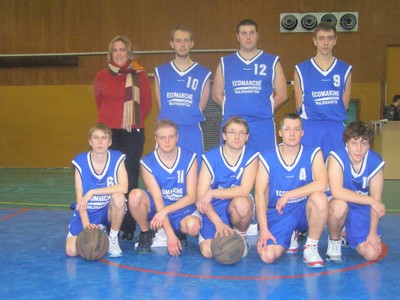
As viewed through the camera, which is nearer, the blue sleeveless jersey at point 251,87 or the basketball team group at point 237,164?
the basketball team group at point 237,164

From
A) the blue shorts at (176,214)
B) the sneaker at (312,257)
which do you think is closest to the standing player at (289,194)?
the sneaker at (312,257)

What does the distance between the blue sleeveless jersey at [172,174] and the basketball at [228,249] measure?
0.68 metres

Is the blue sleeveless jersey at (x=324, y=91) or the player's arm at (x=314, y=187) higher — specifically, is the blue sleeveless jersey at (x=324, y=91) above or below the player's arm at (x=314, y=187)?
above

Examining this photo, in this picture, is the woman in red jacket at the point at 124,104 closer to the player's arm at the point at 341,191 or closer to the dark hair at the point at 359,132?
the player's arm at the point at 341,191

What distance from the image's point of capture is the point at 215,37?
37.6ft

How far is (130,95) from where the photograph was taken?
4.68 metres

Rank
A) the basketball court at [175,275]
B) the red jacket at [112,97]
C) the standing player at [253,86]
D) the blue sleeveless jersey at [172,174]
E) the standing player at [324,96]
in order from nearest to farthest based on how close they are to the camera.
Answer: the basketball court at [175,275] → the blue sleeveless jersey at [172,174] → the standing player at [324,96] → the standing player at [253,86] → the red jacket at [112,97]

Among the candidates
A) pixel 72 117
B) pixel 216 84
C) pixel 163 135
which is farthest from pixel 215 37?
pixel 163 135

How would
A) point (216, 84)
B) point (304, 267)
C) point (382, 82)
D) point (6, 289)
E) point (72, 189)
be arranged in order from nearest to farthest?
1. point (6, 289)
2. point (304, 267)
3. point (216, 84)
4. point (72, 189)
5. point (382, 82)

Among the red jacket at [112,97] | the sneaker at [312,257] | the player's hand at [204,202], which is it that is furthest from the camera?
the red jacket at [112,97]

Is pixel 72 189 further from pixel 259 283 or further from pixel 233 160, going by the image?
pixel 259 283

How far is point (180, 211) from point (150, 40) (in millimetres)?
8186

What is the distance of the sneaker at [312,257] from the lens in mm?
3575

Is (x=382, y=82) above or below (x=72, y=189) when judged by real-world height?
above
